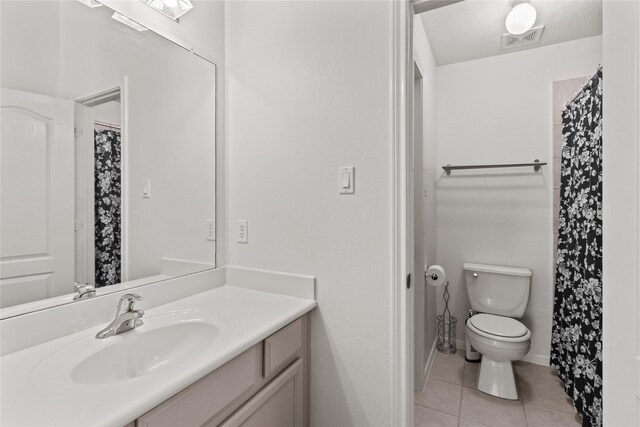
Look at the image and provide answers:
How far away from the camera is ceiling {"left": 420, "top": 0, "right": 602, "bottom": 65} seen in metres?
1.92

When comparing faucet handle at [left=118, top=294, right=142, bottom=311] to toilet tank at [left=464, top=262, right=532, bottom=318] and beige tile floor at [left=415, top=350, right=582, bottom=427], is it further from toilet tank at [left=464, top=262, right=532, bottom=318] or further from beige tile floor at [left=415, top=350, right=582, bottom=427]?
toilet tank at [left=464, top=262, right=532, bottom=318]

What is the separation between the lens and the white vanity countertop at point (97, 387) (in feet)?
1.95

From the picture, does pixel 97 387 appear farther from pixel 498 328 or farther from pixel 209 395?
pixel 498 328

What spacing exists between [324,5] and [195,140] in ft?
2.66

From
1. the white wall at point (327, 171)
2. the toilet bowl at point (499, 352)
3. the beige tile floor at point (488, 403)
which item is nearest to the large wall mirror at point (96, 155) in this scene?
the white wall at point (327, 171)

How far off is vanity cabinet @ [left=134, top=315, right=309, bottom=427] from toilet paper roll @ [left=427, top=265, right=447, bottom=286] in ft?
3.63

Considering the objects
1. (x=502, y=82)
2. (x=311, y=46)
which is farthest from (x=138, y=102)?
(x=502, y=82)

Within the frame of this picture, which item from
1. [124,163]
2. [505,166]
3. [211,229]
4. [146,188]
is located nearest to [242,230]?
[211,229]

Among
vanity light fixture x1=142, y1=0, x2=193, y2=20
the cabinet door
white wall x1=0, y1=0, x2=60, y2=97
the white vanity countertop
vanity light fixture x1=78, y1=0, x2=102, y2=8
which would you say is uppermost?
vanity light fixture x1=142, y1=0, x2=193, y2=20

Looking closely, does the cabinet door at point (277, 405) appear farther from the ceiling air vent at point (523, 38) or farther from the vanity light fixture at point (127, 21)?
the ceiling air vent at point (523, 38)

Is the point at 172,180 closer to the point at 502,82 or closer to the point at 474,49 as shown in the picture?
the point at 474,49

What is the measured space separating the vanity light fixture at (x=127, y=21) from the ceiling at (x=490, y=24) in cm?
168

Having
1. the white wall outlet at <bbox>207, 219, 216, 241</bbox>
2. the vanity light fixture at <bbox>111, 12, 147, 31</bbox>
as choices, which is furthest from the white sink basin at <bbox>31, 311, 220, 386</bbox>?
the vanity light fixture at <bbox>111, 12, 147, 31</bbox>

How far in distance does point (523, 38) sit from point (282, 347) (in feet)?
8.74
